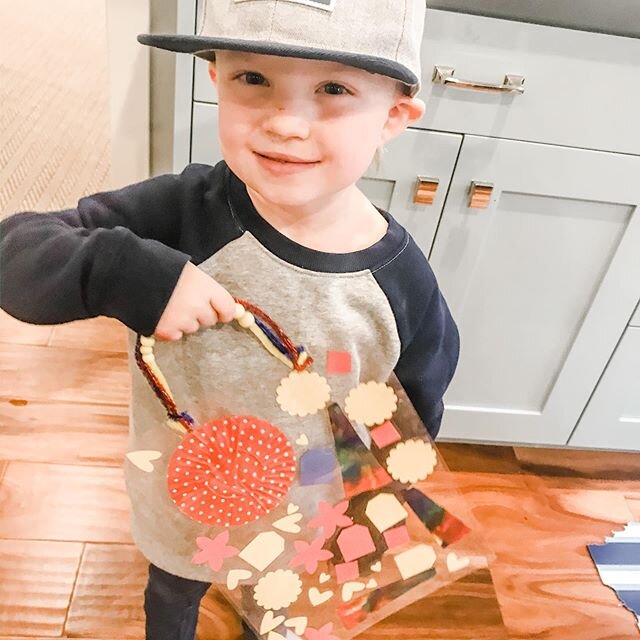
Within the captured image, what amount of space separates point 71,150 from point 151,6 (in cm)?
115

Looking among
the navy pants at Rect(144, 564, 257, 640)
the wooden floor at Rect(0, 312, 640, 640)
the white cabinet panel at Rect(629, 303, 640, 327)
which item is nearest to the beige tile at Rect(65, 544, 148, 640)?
the wooden floor at Rect(0, 312, 640, 640)

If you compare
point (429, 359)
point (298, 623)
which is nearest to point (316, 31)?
point (429, 359)

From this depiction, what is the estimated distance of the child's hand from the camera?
0.53 metres

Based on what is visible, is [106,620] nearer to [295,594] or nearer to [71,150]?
[295,594]

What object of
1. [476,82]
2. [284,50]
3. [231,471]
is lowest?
[231,471]

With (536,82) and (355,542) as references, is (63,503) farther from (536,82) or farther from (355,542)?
(536,82)

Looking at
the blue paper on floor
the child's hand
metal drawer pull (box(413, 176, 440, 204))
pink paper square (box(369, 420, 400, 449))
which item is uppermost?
the child's hand

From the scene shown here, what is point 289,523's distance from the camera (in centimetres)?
66

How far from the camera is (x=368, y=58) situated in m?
0.46

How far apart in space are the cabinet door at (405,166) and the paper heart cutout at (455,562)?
20.1 inches

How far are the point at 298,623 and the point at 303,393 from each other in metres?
0.27

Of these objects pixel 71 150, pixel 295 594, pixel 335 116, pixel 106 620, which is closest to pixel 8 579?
pixel 106 620

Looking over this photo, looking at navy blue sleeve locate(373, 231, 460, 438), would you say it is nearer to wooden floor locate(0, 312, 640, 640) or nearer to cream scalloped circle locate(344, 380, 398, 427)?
cream scalloped circle locate(344, 380, 398, 427)

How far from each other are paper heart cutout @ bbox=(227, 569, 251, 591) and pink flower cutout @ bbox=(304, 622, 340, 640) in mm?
102
